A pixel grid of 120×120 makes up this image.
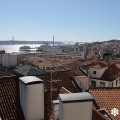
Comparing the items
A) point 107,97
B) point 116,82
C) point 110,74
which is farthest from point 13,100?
point 116,82

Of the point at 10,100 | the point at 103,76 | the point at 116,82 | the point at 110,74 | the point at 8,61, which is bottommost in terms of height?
the point at 116,82

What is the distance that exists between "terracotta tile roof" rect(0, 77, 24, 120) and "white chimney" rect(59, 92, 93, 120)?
2.94 meters

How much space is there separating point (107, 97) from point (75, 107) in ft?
34.8

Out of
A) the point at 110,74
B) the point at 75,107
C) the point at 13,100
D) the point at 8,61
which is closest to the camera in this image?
the point at 75,107

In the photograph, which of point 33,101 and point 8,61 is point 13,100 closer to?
point 33,101

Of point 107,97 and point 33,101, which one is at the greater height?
point 33,101

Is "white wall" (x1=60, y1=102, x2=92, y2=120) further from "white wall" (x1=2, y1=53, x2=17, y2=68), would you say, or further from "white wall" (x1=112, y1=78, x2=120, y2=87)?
"white wall" (x1=2, y1=53, x2=17, y2=68)

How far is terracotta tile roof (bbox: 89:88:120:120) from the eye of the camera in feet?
57.5

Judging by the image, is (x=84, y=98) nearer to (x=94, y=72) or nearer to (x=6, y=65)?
(x=94, y=72)

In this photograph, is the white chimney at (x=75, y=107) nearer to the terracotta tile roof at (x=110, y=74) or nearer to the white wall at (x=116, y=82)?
the terracotta tile roof at (x=110, y=74)

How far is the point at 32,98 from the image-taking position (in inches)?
376

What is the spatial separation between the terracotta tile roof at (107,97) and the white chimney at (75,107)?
9.30m

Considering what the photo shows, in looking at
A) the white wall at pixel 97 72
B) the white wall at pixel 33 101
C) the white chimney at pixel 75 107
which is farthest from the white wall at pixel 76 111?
the white wall at pixel 97 72

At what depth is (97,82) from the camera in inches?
1692
